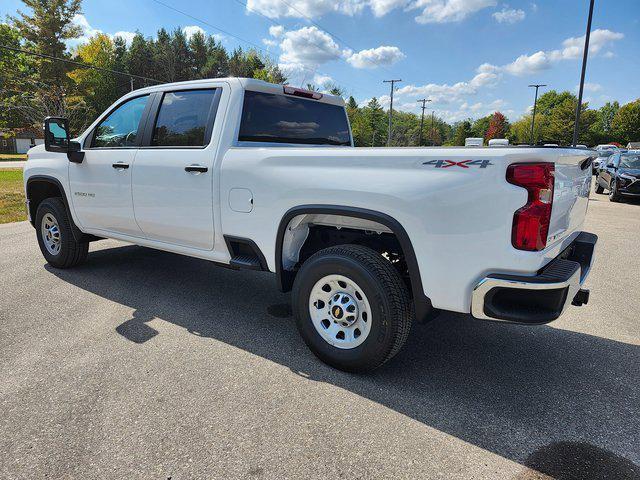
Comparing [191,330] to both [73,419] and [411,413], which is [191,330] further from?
[411,413]

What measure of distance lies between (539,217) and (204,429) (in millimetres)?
2175

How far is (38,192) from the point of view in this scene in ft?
18.0

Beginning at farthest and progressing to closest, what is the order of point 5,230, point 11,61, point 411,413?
→ point 11,61 → point 5,230 → point 411,413

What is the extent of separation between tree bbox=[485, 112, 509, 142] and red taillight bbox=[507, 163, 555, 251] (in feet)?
334

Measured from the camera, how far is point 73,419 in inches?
97.6

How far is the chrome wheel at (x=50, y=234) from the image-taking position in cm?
524

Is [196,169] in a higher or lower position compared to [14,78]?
lower

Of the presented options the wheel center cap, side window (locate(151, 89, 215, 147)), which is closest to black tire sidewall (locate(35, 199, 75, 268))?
side window (locate(151, 89, 215, 147))

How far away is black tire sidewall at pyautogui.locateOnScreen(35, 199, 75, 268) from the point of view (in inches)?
199

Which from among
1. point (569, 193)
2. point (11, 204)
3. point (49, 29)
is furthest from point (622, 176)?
point (49, 29)

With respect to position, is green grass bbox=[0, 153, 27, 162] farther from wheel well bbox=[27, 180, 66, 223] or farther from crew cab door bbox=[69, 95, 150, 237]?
crew cab door bbox=[69, 95, 150, 237]

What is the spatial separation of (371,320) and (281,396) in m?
0.76

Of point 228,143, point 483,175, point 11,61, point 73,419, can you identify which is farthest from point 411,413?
point 11,61

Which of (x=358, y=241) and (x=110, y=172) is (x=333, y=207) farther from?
(x=110, y=172)
